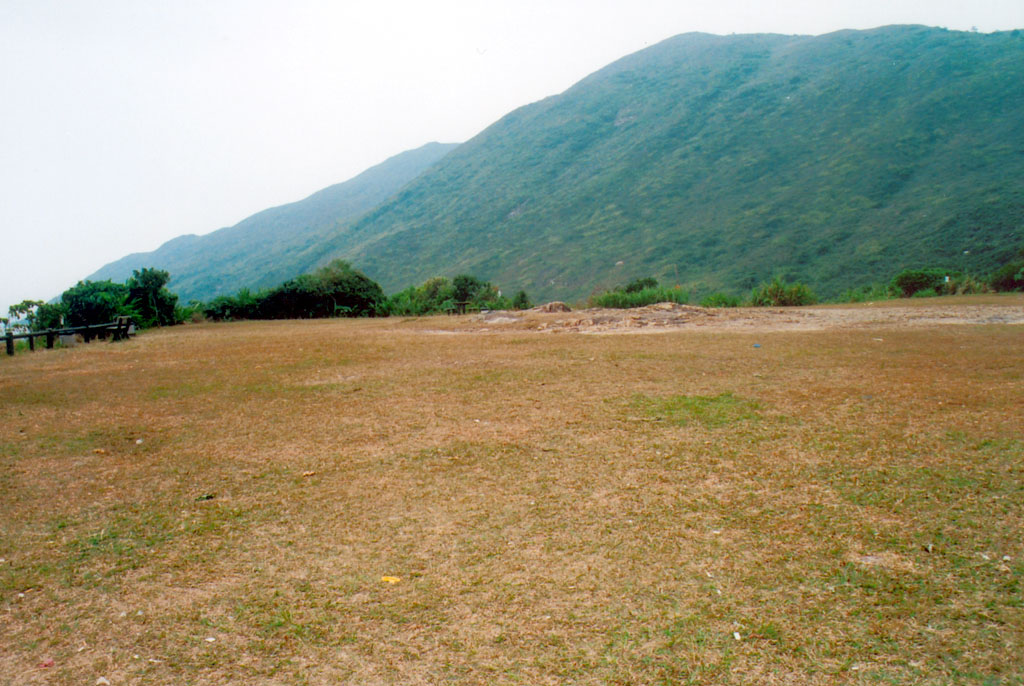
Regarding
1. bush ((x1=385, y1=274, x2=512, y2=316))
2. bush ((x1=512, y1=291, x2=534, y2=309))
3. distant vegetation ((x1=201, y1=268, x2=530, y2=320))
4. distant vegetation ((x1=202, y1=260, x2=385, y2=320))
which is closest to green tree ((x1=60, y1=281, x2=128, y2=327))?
distant vegetation ((x1=201, y1=268, x2=530, y2=320))

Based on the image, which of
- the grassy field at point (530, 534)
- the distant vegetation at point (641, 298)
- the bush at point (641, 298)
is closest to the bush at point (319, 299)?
the distant vegetation at point (641, 298)

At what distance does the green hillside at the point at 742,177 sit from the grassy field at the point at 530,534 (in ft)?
114

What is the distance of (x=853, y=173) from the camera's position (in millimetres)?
49594

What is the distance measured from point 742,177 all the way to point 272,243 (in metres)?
75.5

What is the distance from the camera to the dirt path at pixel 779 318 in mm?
11523

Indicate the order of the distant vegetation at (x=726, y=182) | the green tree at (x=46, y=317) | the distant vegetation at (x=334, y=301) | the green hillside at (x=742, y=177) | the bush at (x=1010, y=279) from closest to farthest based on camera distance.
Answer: the green tree at (x=46, y=317)
the bush at (x=1010, y=279)
the distant vegetation at (x=334, y=301)
the distant vegetation at (x=726, y=182)
the green hillside at (x=742, y=177)

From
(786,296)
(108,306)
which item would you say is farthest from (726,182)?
(108,306)

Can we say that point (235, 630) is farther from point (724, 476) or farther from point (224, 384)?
point (224, 384)

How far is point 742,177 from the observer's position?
56594 millimetres

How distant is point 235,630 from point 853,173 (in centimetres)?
5767

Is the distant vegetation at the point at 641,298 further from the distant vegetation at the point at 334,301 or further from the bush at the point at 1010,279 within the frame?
the bush at the point at 1010,279

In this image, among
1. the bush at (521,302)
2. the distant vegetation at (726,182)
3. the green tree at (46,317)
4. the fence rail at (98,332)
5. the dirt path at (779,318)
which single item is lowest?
the dirt path at (779,318)

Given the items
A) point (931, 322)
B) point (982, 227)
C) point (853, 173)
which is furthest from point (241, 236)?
point (931, 322)

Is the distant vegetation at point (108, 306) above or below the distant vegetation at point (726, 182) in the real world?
below
